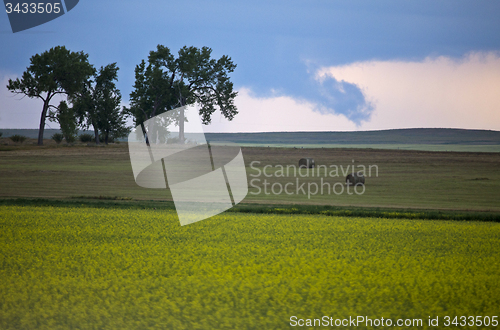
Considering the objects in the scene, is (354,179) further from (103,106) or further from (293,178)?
(103,106)

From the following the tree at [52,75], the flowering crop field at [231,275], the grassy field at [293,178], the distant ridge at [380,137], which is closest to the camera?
the flowering crop field at [231,275]

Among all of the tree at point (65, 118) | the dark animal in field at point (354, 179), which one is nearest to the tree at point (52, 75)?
the tree at point (65, 118)

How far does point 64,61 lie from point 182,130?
682 inches

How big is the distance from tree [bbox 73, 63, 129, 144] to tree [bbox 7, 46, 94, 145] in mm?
9163

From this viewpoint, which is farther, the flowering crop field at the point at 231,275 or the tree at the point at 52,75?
the tree at the point at 52,75

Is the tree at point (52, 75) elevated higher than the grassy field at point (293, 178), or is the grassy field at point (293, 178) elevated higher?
the tree at point (52, 75)

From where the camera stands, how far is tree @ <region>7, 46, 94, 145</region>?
5903 centimetres

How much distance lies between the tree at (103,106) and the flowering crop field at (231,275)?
203 feet

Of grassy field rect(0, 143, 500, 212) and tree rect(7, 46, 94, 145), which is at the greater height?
tree rect(7, 46, 94, 145)

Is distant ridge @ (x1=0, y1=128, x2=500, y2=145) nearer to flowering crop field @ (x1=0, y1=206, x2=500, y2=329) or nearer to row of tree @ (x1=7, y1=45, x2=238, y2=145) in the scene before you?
row of tree @ (x1=7, y1=45, x2=238, y2=145)

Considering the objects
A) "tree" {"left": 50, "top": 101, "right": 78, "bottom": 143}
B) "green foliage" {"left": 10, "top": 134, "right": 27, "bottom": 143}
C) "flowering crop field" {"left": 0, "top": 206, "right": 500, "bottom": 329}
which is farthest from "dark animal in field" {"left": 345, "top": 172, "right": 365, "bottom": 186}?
"green foliage" {"left": 10, "top": 134, "right": 27, "bottom": 143}

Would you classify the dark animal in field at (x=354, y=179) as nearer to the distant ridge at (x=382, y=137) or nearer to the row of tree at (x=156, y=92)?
the row of tree at (x=156, y=92)

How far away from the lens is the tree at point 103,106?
73.8m

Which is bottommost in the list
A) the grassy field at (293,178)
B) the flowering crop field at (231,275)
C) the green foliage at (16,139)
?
the grassy field at (293,178)
